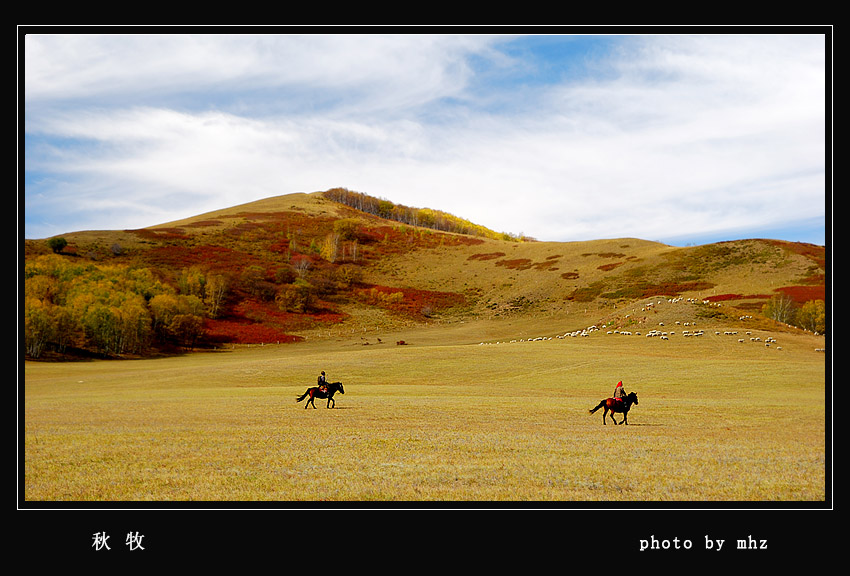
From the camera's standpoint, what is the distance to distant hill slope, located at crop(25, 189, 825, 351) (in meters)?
101

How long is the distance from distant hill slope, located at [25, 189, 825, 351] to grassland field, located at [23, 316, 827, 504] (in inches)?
1608

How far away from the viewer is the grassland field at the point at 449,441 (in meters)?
11.5

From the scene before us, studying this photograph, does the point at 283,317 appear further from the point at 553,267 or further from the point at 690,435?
the point at 690,435

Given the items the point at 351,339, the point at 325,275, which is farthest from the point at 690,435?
the point at 325,275

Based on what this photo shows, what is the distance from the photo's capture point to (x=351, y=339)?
9606 cm

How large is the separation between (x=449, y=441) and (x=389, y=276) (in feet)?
437

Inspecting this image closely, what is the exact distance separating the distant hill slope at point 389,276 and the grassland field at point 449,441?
40.8m

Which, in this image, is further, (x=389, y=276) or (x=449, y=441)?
(x=389, y=276)

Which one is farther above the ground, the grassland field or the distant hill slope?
the distant hill slope

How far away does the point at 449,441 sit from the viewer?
55.9 feet

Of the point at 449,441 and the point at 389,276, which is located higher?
the point at 389,276

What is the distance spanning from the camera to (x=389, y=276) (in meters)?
150

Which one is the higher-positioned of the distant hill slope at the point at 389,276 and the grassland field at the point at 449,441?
the distant hill slope at the point at 389,276
